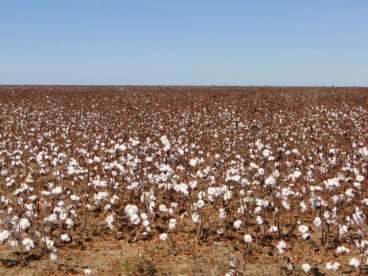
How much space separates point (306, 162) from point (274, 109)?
18.2m

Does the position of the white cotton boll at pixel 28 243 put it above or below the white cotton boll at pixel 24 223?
below

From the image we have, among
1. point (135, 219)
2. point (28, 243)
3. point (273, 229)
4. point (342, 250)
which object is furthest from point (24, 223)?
point (342, 250)

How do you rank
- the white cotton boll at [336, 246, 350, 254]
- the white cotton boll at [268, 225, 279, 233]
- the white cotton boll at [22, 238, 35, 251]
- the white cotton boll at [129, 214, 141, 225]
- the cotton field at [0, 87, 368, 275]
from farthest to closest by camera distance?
the white cotton boll at [129, 214, 141, 225] < the white cotton boll at [268, 225, 279, 233] < the cotton field at [0, 87, 368, 275] < the white cotton boll at [22, 238, 35, 251] < the white cotton boll at [336, 246, 350, 254]

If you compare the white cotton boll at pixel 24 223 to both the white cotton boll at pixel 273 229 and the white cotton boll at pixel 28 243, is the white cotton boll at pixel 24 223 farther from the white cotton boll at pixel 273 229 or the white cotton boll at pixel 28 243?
the white cotton boll at pixel 273 229

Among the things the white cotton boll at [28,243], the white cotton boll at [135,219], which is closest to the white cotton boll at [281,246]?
the white cotton boll at [135,219]

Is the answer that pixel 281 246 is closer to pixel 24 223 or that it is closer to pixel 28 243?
pixel 28 243

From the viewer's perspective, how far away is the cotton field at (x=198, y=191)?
9.78 metres

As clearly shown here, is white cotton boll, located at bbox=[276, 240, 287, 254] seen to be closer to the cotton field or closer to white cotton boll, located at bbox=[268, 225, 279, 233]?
the cotton field

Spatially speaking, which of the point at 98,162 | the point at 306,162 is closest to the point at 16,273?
the point at 98,162

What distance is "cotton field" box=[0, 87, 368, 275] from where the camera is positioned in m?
9.78

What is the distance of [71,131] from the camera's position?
2462 centimetres

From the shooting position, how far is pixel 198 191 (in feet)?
45.3

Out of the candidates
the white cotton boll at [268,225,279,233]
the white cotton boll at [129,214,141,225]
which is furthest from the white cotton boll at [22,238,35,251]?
the white cotton boll at [268,225,279,233]

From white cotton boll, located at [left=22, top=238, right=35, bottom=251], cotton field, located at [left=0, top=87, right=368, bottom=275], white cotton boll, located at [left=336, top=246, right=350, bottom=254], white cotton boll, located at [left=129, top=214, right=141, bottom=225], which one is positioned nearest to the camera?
white cotton boll, located at [left=336, top=246, right=350, bottom=254]
